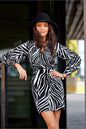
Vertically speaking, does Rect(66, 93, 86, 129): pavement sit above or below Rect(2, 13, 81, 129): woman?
below

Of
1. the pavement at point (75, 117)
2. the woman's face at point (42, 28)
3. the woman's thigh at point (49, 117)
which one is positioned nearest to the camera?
the woman's thigh at point (49, 117)

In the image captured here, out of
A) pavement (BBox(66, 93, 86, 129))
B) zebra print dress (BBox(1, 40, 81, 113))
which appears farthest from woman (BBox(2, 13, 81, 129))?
pavement (BBox(66, 93, 86, 129))

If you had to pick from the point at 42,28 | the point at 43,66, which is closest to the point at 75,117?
the point at 43,66

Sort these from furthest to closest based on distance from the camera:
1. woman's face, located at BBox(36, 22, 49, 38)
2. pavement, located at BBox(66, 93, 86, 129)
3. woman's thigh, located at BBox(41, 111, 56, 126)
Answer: pavement, located at BBox(66, 93, 86, 129) < woman's face, located at BBox(36, 22, 49, 38) < woman's thigh, located at BBox(41, 111, 56, 126)

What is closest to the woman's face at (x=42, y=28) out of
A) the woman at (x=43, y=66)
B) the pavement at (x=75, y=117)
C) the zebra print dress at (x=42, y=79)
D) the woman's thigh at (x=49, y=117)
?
the woman at (x=43, y=66)

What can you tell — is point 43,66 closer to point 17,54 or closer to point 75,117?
point 17,54

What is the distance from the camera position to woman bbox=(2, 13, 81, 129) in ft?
6.63

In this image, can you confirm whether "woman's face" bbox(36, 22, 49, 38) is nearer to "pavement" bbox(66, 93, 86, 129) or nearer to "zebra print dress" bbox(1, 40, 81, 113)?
"zebra print dress" bbox(1, 40, 81, 113)

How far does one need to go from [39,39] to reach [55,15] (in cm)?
166

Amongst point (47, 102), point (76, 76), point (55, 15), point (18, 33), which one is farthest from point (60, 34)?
point (76, 76)

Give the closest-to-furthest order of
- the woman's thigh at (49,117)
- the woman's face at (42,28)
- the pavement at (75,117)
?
the woman's thigh at (49,117)
the woman's face at (42,28)
the pavement at (75,117)

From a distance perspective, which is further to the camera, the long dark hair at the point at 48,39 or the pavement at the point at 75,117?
the pavement at the point at 75,117

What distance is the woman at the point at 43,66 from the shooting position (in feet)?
6.63

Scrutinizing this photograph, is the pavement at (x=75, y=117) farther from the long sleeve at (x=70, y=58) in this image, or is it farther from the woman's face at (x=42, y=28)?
the woman's face at (x=42, y=28)
